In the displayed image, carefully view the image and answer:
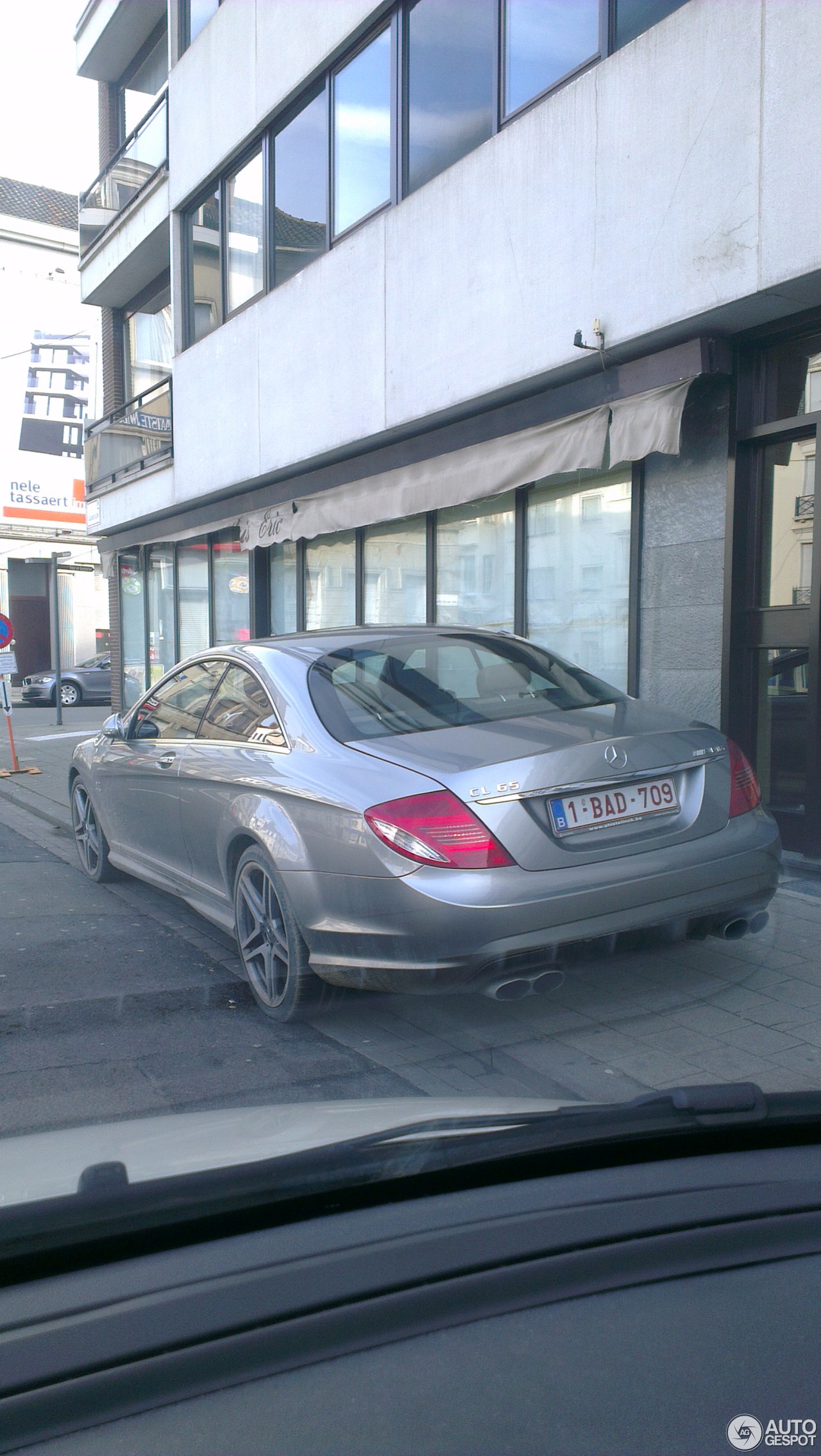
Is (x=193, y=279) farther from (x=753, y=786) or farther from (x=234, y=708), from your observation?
(x=753, y=786)

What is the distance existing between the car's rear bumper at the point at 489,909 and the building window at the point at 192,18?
45.1ft

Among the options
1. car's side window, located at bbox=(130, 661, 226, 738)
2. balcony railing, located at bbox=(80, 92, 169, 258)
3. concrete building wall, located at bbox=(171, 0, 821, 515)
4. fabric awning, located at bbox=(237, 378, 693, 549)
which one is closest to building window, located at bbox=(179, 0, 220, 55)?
concrete building wall, located at bbox=(171, 0, 821, 515)

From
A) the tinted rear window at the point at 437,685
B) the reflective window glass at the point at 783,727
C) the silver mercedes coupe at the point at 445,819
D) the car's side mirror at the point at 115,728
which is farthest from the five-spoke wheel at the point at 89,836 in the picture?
the reflective window glass at the point at 783,727

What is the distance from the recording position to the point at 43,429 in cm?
3603

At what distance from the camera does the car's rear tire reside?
409 cm

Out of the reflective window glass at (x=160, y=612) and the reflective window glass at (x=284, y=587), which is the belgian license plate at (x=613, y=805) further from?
the reflective window glass at (x=160, y=612)

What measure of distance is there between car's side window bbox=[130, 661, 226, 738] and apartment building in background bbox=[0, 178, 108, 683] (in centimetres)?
3060

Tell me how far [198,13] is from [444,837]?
1459 cm

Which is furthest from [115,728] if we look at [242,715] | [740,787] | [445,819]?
[740,787]

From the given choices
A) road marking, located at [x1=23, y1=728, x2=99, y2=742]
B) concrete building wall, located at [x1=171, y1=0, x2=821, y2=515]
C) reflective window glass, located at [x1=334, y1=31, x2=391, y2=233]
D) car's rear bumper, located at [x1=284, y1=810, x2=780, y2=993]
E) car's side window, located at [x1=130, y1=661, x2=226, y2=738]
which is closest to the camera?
car's rear bumper, located at [x1=284, y1=810, x2=780, y2=993]

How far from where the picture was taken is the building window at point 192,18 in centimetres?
1374

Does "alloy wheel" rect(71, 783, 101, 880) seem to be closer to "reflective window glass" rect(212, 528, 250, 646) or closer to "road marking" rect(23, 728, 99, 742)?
"reflective window glass" rect(212, 528, 250, 646)

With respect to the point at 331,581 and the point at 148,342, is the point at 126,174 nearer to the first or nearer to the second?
the point at 148,342

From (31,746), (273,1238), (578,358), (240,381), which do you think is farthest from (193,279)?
(273,1238)
